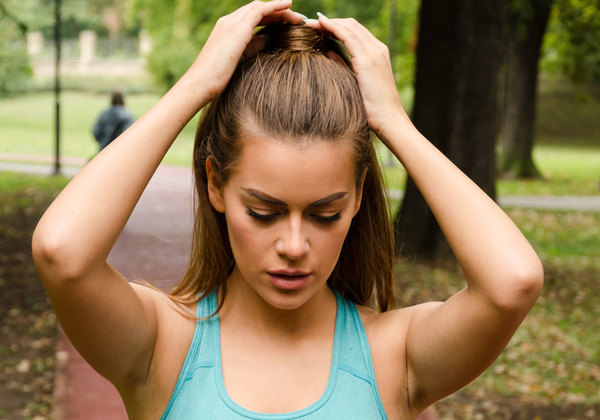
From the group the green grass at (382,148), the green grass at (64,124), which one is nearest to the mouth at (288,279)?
the green grass at (382,148)

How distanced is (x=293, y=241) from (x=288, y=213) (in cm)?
7

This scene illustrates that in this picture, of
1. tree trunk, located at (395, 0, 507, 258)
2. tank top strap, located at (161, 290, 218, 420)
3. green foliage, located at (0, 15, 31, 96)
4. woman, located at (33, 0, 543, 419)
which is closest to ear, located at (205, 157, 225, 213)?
woman, located at (33, 0, 543, 419)

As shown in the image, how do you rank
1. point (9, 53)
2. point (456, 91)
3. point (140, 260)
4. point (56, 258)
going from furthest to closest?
point (9, 53) → point (140, 260) → point (456, 91) → point (56, 258)

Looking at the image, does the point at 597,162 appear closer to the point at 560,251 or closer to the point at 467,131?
the point at 560,251

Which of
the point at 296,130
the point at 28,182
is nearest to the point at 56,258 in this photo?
the point at 296,130

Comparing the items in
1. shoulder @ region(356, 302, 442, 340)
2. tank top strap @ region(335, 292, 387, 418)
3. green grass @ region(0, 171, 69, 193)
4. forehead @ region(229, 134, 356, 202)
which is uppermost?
forehead @ region(229, 134, 356, 202)

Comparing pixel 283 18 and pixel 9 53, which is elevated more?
pixel 283 18

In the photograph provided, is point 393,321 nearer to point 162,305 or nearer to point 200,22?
point 162,305

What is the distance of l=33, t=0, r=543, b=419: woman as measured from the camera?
1.71 meters

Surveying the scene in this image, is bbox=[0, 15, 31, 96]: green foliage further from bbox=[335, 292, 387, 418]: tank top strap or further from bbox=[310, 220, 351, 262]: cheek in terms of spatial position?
bbox=[310, 220, 351, 262]: cheek

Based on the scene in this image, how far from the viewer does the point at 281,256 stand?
1769 mm

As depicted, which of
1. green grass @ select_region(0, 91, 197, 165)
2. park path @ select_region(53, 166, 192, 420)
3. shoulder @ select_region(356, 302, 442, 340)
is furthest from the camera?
green grass @ select_region(0, 91, 197, 165)

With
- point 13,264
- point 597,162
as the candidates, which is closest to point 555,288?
point 13,264

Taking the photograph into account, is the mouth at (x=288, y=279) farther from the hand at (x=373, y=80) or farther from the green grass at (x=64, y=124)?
the green grass at (x=64, y=124)
